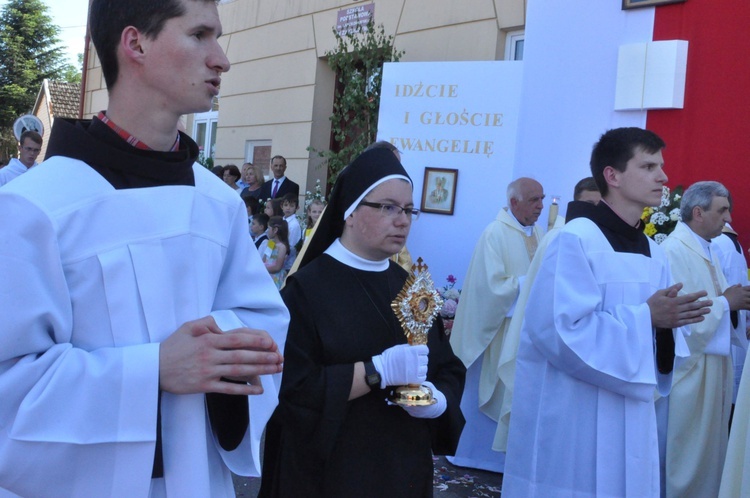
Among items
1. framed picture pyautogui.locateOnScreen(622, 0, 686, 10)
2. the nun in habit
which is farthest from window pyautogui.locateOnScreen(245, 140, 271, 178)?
the nun in habit

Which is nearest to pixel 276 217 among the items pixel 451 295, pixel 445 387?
pixel 451 295

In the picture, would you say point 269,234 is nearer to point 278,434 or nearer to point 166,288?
point 278,434

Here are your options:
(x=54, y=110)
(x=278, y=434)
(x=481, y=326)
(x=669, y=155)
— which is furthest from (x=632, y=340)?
(x=54, y=110)

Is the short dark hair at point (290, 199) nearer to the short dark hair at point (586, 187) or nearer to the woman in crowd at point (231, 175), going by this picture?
the woman in crowd at point (231, 175)

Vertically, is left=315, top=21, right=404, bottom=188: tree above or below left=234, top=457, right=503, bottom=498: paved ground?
above

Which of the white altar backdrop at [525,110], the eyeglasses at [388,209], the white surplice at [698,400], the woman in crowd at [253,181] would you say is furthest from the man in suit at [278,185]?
the eyeglasses at [388,209]

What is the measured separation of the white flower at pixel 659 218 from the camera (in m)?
6.37

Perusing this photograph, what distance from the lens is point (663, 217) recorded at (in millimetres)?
6371

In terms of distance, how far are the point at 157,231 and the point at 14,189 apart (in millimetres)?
323

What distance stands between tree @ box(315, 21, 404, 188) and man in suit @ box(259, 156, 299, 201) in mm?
697

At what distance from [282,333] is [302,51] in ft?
38.0

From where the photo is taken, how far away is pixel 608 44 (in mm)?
7301

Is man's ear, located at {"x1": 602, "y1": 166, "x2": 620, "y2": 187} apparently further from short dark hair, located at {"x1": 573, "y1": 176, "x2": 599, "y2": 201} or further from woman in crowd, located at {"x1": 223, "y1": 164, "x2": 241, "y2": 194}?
woman in crowd, located at {"x1": 223, "y1": 164, "x2": 241, "y2": 194}

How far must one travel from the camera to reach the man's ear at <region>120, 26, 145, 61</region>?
76.0 inches
